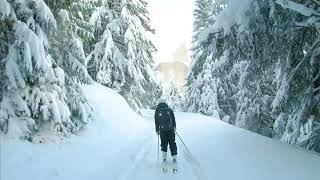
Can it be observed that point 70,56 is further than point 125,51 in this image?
No

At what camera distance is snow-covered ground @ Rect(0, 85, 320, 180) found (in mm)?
9742

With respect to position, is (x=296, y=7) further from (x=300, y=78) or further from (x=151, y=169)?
(x=151, y=169)

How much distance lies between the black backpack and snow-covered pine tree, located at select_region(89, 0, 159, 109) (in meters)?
13.8

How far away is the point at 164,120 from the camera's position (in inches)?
507

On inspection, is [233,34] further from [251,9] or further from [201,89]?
[201,89]

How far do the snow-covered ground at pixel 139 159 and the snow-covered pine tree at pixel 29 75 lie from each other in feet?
1.79

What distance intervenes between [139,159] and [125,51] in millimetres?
15917

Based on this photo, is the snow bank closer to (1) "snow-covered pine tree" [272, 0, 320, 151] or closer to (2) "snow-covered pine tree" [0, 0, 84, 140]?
(1) "snow-covered pine tree" [272, 0, 320, 151]

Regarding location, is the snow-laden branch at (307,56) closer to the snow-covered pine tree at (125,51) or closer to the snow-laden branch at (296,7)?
the snow-laden branch at (296,7)

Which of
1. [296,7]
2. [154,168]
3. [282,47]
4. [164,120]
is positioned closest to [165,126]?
[164,120]

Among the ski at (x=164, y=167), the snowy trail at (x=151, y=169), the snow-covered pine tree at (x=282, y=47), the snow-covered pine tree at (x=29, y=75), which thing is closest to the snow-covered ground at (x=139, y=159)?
the snowy trail at (x=151, y=169)

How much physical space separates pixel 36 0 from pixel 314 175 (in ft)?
25.1

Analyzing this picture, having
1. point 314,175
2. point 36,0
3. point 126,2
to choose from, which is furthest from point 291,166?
point 126,2

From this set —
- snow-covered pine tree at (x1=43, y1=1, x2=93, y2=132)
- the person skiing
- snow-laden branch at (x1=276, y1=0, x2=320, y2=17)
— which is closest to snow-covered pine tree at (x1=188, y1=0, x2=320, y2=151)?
snow-laden branch at (x1=276, y1=0, x2=320, y2=17)
